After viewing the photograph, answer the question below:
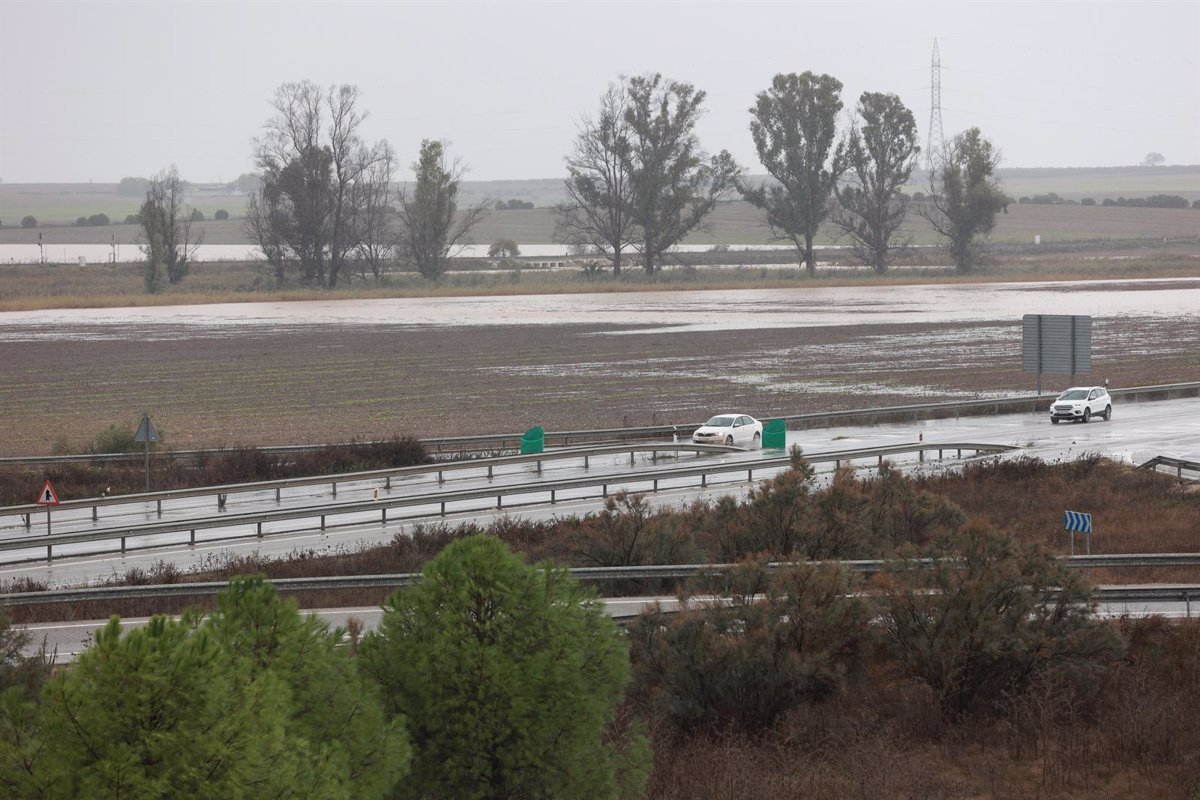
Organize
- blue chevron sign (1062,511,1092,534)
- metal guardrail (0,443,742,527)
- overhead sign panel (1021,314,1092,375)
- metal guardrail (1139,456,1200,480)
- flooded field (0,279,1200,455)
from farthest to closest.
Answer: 1. overhead sign panel (1021,314,1092,375)
2. flooded field (0,279,1200,455)
3. metal guardrail (1139,456,1200,480)
4. metal guardrail (0,443,742,527)
5. blue chevron sign (1062,511,1092,534)

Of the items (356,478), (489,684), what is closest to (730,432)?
(356,478)

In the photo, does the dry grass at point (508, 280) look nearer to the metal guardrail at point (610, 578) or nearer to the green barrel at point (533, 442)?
the green barrel at point (533, 442)

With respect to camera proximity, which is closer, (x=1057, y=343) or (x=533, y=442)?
(x=533, y=442)

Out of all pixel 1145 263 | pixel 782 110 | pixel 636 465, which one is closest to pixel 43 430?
pixel 636 465

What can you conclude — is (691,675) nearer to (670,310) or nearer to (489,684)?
(489,684)

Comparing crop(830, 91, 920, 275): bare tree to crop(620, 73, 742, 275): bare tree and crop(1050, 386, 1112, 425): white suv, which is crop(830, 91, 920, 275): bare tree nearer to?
crop(620, 73, 742, 275): bare tree

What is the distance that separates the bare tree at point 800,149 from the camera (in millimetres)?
126062

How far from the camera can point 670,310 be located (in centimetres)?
9556

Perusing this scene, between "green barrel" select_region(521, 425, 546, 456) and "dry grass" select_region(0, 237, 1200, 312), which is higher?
"dry grass" select_region(0, 237, 1200, 312)

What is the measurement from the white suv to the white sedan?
10249mm

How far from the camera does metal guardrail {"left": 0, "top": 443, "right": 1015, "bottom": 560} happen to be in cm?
2361

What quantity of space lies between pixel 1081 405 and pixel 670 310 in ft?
178

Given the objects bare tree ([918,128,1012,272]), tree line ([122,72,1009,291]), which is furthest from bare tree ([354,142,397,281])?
bare tree ([918,128,1012,272])

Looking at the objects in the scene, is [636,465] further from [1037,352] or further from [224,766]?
[224,766]
